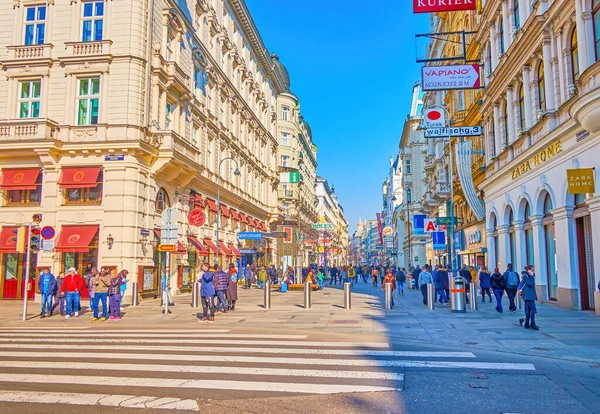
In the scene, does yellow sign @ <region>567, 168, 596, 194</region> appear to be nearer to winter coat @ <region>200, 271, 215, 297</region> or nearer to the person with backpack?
the person with backpack

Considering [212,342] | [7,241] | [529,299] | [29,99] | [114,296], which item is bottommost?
[212,342]

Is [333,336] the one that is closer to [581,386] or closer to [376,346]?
[376,346]

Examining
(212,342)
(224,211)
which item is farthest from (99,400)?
(224,211)

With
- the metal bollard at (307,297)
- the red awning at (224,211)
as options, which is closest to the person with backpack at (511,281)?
the metal bollard at (307,297)

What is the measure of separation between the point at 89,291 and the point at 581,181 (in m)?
16.6

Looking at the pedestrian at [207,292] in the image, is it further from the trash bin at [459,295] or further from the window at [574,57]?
the window at [574,57]

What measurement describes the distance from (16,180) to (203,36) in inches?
616

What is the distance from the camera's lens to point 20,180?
2467 centimetres

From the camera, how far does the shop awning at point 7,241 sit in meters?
24.3

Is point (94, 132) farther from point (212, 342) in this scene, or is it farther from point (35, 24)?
point (212, 342)

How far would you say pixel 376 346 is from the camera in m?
11.1

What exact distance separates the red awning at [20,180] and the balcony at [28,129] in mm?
1672

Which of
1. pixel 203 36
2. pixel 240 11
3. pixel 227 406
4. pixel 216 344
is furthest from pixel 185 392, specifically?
pixel 240 11

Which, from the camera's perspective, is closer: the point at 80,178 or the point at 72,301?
the point at 72,301
